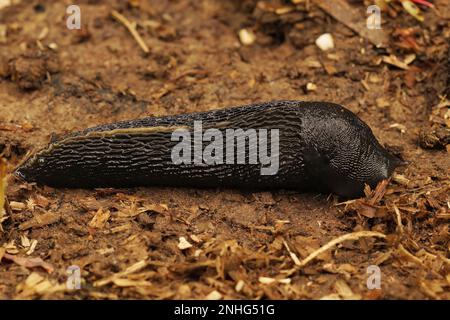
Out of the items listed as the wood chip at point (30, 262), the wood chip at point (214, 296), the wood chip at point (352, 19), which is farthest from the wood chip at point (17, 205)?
the wood chip at point (352, 19)

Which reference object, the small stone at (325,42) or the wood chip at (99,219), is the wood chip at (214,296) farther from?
A: the small stone at (325,42)

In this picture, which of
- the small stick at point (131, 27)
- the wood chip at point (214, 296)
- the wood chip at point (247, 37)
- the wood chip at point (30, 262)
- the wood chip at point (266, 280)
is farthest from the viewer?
the wood chip at point (247, 37)

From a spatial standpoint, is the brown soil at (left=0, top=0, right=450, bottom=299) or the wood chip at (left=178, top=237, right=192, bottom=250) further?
the wood chip at (left=178, top=237, right=192, bottom=250)

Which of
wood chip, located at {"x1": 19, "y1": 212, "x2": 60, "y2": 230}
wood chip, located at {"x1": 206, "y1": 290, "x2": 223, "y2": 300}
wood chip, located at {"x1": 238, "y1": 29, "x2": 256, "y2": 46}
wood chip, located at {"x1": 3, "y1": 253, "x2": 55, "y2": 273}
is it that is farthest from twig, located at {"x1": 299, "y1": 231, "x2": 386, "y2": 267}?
wood chip, located at {"x1": 238, "y1": 29, "x2": 256, "y2": 46}

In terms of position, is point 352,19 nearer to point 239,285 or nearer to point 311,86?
point 311,86

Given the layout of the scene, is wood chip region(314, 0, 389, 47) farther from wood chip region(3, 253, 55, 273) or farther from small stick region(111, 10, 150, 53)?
wood chip region(3, 253, 55, 273)

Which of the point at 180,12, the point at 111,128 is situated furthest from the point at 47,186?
the point at 180,12
